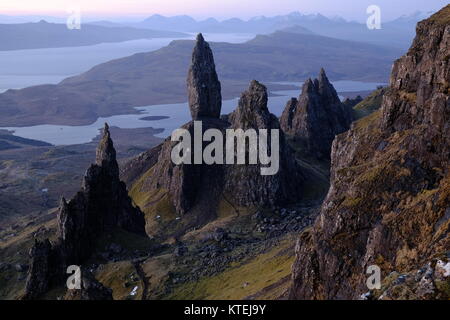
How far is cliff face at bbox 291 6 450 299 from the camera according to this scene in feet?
159

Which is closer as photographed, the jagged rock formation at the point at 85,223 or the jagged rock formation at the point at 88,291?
the jagged rock formation at the point at 88,291

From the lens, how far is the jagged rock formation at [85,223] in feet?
321

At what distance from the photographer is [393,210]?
2151 inches

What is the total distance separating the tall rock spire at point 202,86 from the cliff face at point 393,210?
101201mm

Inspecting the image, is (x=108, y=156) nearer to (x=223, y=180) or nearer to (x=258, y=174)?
(x=223, y=180)

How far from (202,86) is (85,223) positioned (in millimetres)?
76188

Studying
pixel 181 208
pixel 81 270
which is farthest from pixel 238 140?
pixel 81 270

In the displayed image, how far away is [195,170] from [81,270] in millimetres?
86706

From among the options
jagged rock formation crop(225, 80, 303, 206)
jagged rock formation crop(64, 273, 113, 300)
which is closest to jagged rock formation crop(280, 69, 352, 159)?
jagged rock formation crop(225, 80, 303, 206)

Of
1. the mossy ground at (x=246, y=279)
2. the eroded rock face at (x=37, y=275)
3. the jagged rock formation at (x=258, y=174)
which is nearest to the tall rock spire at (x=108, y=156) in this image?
the eroded rock face at (x=37, y=275)

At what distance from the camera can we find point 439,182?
56750 millimetres

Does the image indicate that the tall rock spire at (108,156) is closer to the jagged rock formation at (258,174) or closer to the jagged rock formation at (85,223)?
the jagged rock formation at (85,223)

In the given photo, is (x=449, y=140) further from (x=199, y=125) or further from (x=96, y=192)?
(x=199, y=125)

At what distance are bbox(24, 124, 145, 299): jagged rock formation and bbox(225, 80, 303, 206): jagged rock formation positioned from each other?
109 feet
